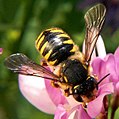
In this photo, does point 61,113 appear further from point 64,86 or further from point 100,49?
point 100,49

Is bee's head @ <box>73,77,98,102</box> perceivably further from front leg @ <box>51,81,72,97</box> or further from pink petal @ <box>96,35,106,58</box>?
pink petal @ <box>96,35,106,58</box>

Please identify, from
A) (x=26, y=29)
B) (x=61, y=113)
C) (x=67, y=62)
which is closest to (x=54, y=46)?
(x=67, y=62)

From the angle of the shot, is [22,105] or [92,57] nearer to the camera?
[92,57]

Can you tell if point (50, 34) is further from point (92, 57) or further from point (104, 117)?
point (104, 117)

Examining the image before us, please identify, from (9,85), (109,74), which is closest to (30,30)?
(9,85)

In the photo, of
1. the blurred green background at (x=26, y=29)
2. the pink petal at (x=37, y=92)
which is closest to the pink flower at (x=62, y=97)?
the pink petal at (x=37, y=92)

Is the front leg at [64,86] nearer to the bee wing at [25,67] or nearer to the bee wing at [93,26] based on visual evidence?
the bee wing at [25,67]
